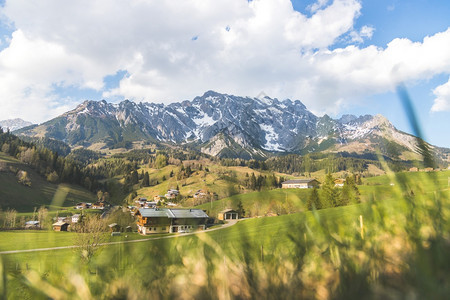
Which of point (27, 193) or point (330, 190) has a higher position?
point (27, 193)

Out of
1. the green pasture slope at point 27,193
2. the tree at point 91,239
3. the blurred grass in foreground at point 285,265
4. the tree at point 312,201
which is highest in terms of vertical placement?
the green pasture slope at point 27,193

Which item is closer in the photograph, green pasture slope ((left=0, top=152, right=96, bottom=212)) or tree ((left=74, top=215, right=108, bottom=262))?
tree ((left=74, top=215, right=108, bottom=262))

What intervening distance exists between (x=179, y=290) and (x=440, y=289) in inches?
33.5

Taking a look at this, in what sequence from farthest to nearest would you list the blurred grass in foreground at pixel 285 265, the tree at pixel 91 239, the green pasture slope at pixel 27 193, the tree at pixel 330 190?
the green pasture slope at pixel 27 193
the tree at pixel 330 190
the tree at pixel 91 239
the blurred grass in foreground at pixel 285 265

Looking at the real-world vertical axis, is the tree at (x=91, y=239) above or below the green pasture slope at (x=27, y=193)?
below

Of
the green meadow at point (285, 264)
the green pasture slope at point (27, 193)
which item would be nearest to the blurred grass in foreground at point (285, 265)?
the green meadow at point (285, 264)

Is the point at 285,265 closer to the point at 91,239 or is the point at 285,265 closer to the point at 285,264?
the point at 285,264

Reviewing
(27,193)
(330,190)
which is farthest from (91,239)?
(27,193)

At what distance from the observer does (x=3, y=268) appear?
2.80ft

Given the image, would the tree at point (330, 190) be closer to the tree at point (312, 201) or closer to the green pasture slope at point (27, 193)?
the tree at point (312, 201)

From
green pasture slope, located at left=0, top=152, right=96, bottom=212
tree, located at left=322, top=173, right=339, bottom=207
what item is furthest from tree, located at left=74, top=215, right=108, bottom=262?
green pasture slope, located at left=0, top=152, right=96, bottom=212

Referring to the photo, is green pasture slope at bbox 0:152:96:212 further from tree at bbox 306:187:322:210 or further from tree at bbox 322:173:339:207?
tree at bbox 306:187:322:210

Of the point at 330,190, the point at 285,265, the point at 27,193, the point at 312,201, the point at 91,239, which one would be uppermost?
the point at 27,193

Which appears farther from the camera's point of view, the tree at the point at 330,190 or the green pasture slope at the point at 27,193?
the green pasture slope at the point at 27,193
